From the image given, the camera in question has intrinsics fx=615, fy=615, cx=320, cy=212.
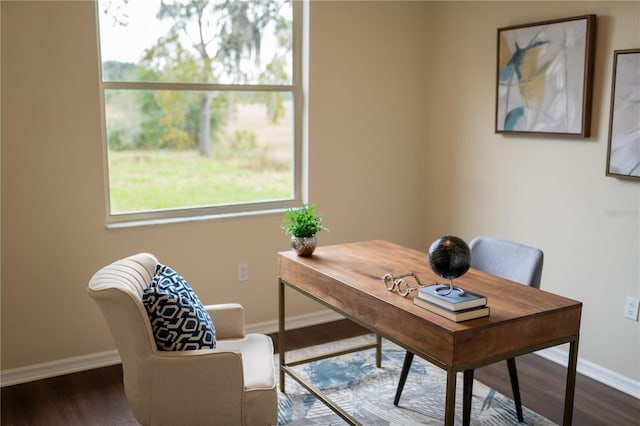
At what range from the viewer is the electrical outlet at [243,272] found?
397cm

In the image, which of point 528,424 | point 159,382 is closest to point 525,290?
point 528,424

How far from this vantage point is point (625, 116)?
10.4 ft

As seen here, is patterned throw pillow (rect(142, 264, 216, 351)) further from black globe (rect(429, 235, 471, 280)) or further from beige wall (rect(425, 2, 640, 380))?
beige wall (rect(425, 2, 640, 380))

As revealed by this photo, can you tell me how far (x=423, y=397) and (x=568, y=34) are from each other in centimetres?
215

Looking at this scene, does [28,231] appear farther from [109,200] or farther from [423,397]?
[423,397]

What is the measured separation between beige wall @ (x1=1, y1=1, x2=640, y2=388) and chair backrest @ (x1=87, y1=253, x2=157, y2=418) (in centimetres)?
113

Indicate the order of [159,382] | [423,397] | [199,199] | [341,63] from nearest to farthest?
1. [159,382]
2. [423,397]
3. [199,199]
4. [341,63]

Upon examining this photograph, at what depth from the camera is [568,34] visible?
3.44m

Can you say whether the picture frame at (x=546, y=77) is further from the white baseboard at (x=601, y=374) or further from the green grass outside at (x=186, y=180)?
the green grass outside at (x=186, y=180)

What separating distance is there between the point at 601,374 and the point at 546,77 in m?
1.73

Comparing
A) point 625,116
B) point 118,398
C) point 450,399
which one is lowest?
point 118,398

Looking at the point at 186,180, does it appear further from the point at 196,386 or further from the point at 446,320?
the point at 446,320

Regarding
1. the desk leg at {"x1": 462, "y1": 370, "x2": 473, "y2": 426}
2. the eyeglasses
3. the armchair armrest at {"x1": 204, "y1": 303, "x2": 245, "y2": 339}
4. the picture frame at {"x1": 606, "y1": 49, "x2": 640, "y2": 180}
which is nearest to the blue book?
the eyeglasses

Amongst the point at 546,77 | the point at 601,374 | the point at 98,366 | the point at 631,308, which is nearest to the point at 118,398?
the point at 98,366
